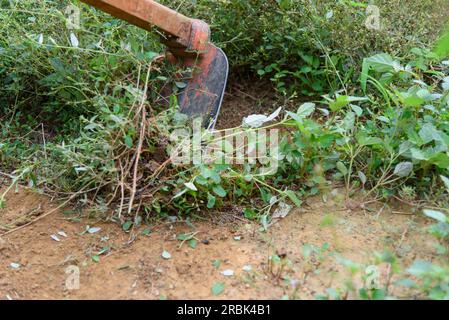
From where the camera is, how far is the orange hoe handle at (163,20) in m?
2.30

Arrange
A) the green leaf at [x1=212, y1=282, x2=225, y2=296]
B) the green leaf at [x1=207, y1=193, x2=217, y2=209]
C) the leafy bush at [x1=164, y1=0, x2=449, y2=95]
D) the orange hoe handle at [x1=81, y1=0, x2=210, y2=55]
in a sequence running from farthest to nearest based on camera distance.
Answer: the leafy bush at [x1=164, y1=0, x2=449, y2=95] < the orange hoe handle at [x1=81, y1=0, x2=210, y2=55] < the green leaf at [x1=207, y1=193, x2=217, y2=209] < the green leaf at [x1=212, y1=282, x2=225, y2=296]

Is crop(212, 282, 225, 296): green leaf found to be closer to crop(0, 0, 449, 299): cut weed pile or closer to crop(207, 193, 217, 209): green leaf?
crop(0, 0, 449, 299): cut weed pile

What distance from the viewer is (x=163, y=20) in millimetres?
2424

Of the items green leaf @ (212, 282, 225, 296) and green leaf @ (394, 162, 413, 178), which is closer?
green leaf @ (212, 282, 225, 296)

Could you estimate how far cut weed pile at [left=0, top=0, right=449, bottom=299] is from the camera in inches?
86.4

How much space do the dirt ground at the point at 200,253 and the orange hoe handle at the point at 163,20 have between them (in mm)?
765

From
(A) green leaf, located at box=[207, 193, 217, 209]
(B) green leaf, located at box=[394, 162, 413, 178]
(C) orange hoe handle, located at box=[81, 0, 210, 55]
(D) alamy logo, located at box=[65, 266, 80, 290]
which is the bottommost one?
(D) alamy logo, located at box=[65, 266, 80, 290]

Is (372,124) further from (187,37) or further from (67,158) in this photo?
(67,158)

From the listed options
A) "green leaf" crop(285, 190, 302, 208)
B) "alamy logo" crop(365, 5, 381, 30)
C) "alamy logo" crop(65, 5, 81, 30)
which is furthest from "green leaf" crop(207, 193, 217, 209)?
"alamy logo" crop(365, 5, 381, 30)

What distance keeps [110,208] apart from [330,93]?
3.75ft

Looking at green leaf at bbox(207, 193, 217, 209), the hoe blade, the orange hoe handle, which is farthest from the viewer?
the hoe blade

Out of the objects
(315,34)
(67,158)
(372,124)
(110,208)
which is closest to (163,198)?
(110,208)

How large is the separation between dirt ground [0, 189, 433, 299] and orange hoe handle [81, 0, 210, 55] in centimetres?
77
